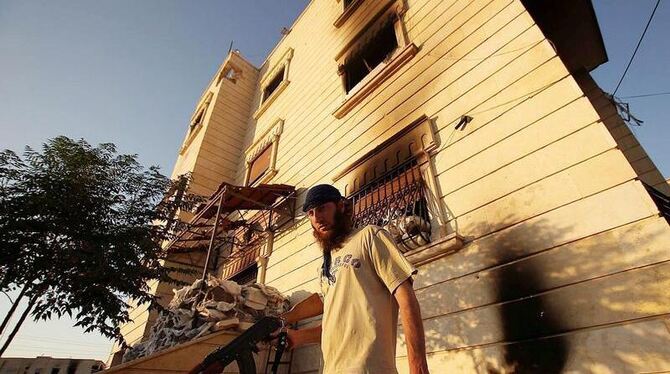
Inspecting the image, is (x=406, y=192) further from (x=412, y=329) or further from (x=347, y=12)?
(x=347, y=12)

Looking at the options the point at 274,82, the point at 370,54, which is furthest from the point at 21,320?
the point at 274,82

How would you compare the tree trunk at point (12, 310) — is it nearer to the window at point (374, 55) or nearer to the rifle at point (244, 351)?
the rifle at point (244, 351)

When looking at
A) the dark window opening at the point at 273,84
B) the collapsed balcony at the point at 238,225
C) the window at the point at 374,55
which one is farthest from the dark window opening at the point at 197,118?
the window at the point at 374,55

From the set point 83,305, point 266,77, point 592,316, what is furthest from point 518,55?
point 266,77

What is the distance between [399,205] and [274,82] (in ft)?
31.8

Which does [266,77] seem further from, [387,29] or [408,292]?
[408,292]

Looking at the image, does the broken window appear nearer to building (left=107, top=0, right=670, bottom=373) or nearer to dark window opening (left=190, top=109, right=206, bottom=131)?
building (left=107, top=0, right=670, bottom=373)

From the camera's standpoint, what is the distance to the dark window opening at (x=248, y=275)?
7531mm

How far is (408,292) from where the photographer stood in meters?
1.64

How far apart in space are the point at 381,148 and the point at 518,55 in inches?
88.0

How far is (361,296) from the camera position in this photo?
1.73 m

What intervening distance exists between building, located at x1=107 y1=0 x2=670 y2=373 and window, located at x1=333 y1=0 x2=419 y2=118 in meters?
0.04

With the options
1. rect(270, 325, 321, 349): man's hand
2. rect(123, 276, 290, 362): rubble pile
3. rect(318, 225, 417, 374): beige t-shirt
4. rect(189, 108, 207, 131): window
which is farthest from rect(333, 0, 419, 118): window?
rect(189, 108, 207, 131): window

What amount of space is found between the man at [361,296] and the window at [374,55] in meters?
4.31
